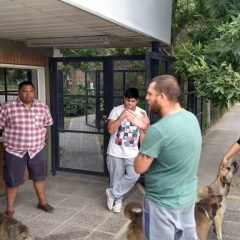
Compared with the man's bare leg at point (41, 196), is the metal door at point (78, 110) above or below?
above

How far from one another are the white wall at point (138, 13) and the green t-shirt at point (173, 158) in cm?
143

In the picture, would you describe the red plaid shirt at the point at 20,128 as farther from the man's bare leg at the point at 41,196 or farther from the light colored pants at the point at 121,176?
the light colored pants at the point at 121,176

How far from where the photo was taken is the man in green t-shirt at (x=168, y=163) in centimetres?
244

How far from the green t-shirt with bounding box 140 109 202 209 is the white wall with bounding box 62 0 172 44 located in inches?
56.3

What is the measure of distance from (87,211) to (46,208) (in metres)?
0.55

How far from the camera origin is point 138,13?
15.3 feet

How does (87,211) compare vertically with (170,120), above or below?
below

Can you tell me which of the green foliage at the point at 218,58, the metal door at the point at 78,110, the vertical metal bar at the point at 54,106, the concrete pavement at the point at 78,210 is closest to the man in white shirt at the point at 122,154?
the concrete pavement at the point at 78,210

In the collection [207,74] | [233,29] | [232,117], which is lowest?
[232,117]

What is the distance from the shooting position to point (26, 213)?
4938 millimetres

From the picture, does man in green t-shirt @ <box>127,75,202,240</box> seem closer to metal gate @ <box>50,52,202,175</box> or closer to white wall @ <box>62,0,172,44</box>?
white wall @ <box>62,0,172,44</box>

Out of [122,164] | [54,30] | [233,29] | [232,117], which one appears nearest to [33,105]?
[54,30]

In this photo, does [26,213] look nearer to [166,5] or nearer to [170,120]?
[170,120]

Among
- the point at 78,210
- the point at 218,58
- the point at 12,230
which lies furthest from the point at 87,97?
the point at 12,230
